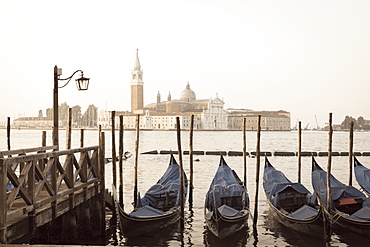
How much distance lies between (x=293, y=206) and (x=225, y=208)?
4.91ft

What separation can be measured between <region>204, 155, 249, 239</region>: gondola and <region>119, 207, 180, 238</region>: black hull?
0.73 meters

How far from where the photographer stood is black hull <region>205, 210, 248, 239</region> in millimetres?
6902

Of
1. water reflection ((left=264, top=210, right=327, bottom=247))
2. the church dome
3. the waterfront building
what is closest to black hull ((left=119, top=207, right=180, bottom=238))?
water reflection ((left=264, top=210, right=327, bottom=247))

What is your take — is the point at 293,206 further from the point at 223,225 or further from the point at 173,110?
the point at 173,110

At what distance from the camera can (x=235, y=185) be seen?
26.5 feet

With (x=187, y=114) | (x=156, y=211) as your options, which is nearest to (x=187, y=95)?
(x=187, y=114)

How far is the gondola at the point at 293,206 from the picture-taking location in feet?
23.4

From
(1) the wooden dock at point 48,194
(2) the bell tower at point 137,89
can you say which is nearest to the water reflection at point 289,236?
(1) the wooden dock at point 48,194

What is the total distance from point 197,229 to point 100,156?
2.40m

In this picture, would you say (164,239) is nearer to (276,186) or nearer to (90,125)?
(276,186)

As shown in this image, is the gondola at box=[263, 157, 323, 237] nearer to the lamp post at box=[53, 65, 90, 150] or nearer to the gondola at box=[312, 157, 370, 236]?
the gondola at box=[312, 157, 370, 236]

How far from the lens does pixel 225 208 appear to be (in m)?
7.37

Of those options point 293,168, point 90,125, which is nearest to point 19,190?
point 293,168

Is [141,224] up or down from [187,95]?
down
